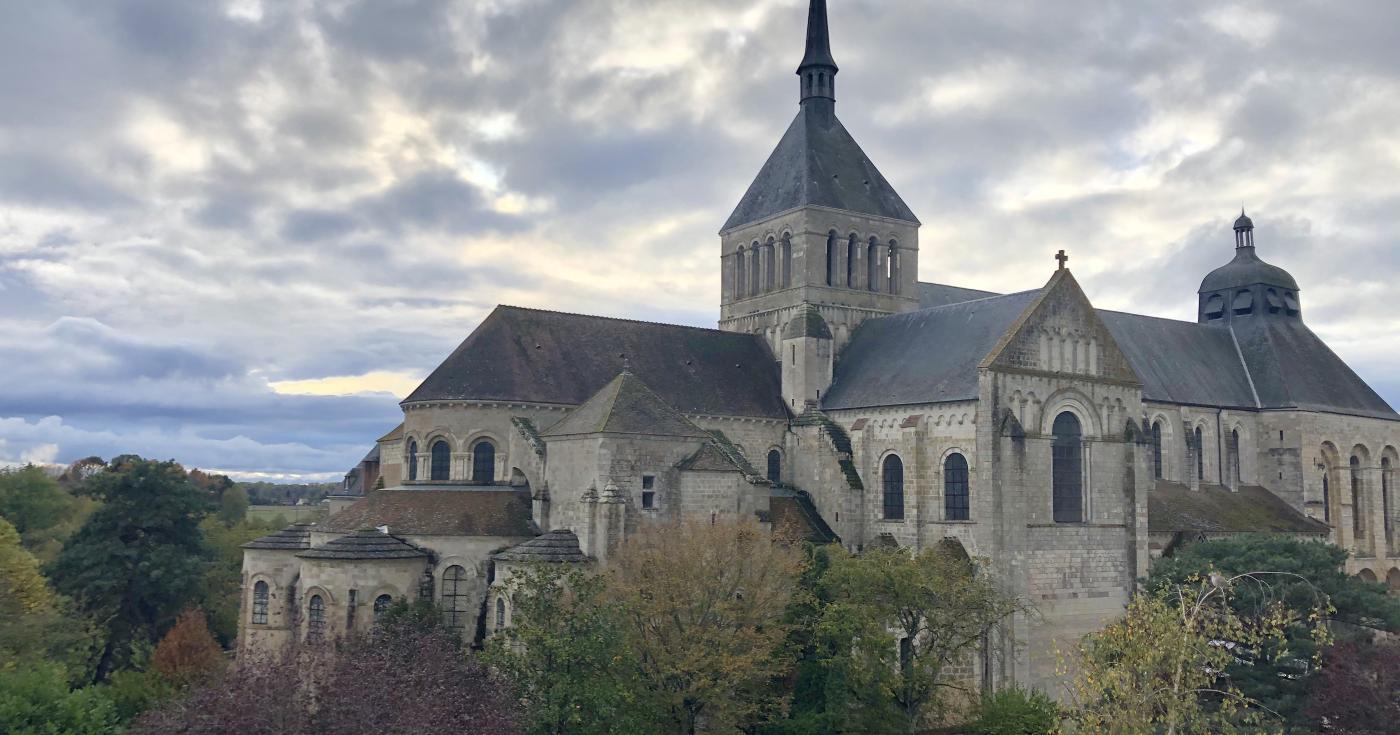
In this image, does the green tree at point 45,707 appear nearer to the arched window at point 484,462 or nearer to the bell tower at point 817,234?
the arched window at point 484,462

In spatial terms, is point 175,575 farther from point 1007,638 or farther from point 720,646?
point 1007,638

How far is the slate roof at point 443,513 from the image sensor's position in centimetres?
4225

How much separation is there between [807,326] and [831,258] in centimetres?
527

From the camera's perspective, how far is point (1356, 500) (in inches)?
2489

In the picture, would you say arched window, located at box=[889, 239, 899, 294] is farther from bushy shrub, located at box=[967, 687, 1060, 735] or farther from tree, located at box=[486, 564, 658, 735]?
tree, located at box=[486, 564, 658, 735]

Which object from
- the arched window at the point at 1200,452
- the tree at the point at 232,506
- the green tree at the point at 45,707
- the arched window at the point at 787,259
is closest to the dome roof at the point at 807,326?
the arched window at the point at 787,259

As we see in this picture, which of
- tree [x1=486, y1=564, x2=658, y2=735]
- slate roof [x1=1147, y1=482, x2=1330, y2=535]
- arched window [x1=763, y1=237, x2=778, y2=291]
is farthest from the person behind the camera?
arched window [x1=763, y1=237, x2=778, y2=291]

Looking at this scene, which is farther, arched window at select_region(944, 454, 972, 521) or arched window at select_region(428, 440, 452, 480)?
arched window at select_region(428, 440, 452, 480)

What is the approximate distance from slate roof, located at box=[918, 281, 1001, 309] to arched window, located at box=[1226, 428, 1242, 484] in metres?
15.2

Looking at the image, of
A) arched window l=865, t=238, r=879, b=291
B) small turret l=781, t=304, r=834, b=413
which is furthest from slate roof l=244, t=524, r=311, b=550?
arched window l=865, t=238, r=879, b=291

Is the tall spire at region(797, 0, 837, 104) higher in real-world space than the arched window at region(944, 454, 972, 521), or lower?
higher

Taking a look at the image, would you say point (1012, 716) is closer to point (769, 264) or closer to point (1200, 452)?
point (1200, 452)

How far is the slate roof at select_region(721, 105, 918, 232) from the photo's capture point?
189 feet

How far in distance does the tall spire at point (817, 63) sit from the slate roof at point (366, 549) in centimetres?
3409
